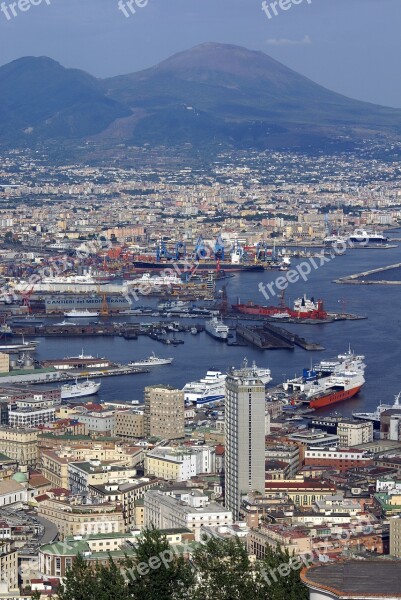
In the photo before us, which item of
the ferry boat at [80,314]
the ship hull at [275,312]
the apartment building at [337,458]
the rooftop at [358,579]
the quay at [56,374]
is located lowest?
the ferry boat at [80,314]

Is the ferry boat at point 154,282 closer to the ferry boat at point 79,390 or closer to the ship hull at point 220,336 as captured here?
the ship hull at point 220,336

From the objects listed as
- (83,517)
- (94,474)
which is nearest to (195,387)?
(94,474)

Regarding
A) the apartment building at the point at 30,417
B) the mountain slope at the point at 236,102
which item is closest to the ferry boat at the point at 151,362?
the apartment building at the point at 30,417

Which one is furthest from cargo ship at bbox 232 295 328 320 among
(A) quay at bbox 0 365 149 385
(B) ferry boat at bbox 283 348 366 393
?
(A) quay at bbox 0 365 149 385

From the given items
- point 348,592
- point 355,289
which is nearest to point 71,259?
point 355,289

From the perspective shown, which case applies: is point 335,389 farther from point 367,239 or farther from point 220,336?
point 367,239

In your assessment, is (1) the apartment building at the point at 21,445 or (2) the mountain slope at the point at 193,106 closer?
(1) the apartment building at the point at 21,445

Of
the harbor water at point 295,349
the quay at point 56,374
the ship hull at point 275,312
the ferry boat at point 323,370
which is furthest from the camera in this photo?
the ship hull at point 275,312
